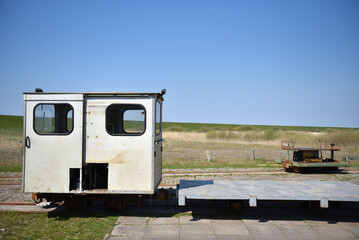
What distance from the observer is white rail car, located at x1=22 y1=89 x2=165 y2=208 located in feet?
21.0

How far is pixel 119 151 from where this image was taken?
6.45 meters

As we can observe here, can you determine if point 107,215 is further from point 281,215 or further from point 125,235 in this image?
point 281,215

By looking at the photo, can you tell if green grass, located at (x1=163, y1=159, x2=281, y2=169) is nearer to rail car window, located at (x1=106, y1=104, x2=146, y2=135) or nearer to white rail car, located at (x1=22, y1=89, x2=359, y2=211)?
rail car window, located at (x1=106, y1=104, x2=146, y2=135)

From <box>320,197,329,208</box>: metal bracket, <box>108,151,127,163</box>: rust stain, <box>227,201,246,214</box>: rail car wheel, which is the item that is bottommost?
<box>227,201,246,214</box>: rail car wheel

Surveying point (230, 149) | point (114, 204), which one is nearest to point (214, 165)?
point (230, 149)

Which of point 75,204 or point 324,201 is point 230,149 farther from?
point 75,204

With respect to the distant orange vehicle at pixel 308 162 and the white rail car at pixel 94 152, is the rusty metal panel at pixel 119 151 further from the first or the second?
the distant orange vehicle at pixel 308 162

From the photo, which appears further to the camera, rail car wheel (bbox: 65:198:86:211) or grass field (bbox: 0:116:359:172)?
grass field (bbox: 0:116:359:172)

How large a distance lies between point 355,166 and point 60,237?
59.6 feet

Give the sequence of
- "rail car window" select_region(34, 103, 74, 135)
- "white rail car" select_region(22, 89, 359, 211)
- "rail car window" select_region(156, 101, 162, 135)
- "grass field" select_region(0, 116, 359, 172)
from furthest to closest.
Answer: "grass field" select_region(0, 116, 359, 172) → "rail car window" select_region(156, 101, 162, 135) → "rail car window" select_region(34, 103, 74, 135) → "white rail car" select_region(22, 89, 359, 211)

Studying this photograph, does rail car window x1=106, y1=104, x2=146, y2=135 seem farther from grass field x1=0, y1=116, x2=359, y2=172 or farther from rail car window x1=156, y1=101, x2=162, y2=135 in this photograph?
grass field x1=0, y1=116, x2=359, y2=172

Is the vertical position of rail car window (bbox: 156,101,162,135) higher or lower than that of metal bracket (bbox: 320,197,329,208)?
higher

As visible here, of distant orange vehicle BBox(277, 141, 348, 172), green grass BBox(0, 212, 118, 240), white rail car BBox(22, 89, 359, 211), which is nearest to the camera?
green grass BBox(0, 212, 118, 240)

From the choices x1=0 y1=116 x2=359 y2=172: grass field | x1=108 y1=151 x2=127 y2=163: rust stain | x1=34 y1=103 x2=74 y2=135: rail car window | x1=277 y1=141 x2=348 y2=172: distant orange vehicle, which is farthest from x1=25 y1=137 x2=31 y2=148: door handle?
x1=277 y1=141 x2=348 y2=172: distant orange vehicle
